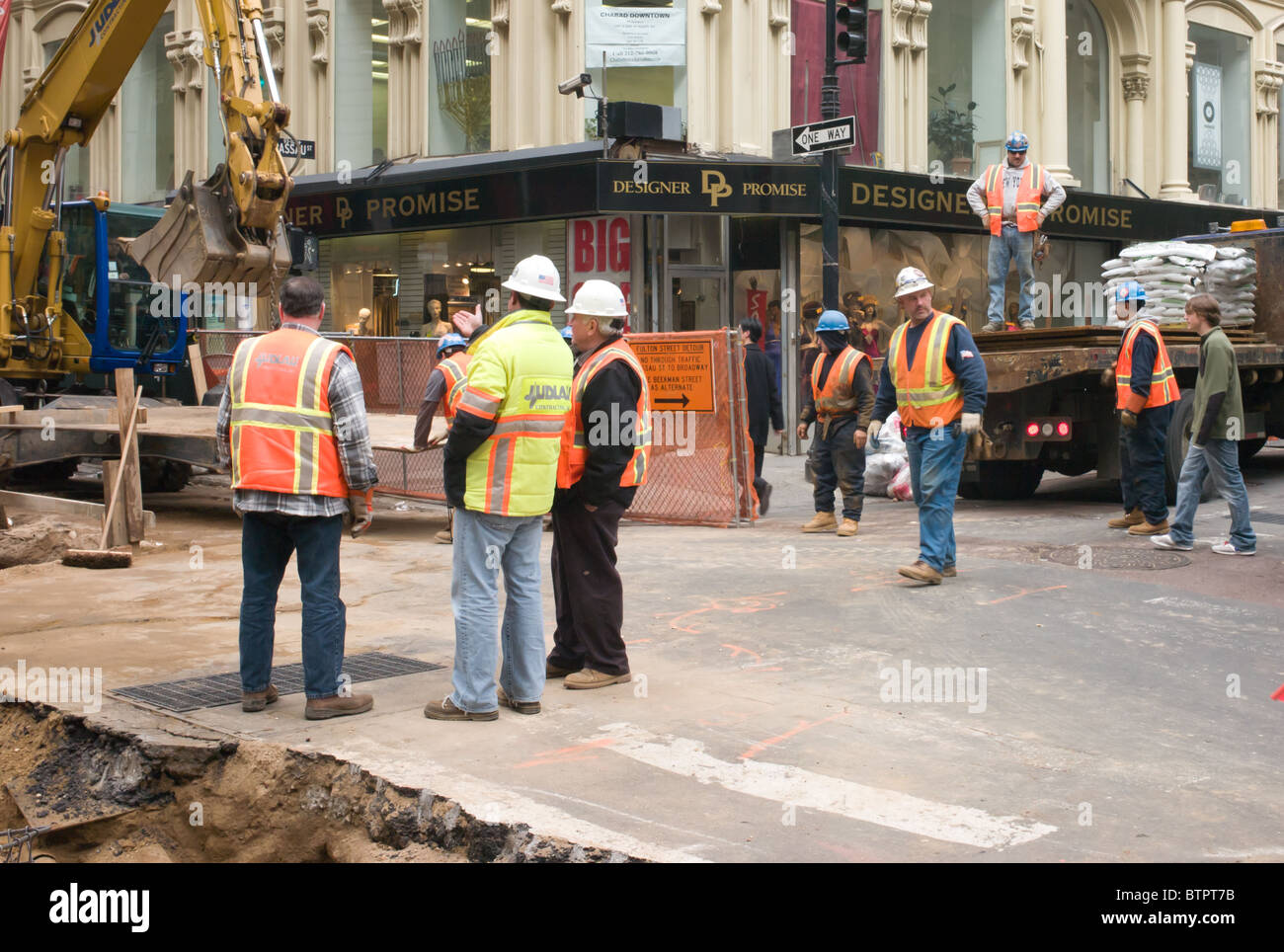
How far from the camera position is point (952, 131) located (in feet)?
75.9

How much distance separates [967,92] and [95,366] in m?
15.4

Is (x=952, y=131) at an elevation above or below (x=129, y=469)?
above

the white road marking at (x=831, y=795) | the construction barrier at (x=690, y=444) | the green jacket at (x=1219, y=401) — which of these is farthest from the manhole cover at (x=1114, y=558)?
the white road marking at (x=831, y=795)

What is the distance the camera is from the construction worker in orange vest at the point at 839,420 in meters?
11.5

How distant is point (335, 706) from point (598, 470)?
1549 mm

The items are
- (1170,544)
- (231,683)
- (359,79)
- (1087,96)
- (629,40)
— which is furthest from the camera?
(1087,96)

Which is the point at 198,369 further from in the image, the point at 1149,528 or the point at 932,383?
the point at 1149,528

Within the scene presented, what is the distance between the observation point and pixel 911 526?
12133 millimetres

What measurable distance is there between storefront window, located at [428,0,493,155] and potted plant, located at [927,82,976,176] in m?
7.52

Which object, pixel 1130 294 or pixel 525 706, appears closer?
pixel 525 706

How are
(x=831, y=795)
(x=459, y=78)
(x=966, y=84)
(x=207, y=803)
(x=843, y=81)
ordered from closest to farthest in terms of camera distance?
(x=831, y=795), (x=207, y=803), (x=459, y=78), (x=843, y=81), (x=966, y=84)

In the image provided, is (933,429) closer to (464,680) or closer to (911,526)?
(911,526)

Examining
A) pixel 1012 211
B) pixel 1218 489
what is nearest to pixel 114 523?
pixel 1218 489

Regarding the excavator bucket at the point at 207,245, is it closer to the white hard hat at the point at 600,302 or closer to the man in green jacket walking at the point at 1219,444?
the white hard hat at the point at 600,302
